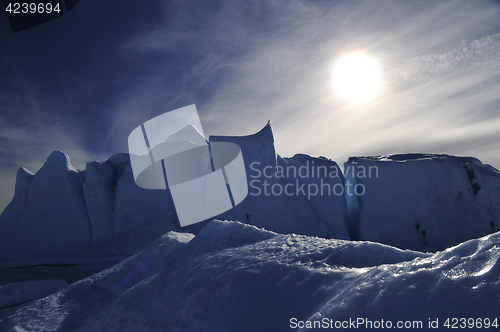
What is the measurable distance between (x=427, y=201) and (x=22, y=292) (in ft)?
35.7

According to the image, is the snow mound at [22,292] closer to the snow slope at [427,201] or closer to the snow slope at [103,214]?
the snow slope at [103,214]

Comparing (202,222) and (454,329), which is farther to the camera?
(202,222)

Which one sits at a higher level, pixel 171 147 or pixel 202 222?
pixel 171 147

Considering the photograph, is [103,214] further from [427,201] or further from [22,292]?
[427,201]

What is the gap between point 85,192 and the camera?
982 cm

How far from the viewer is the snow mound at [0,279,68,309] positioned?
4050 mm

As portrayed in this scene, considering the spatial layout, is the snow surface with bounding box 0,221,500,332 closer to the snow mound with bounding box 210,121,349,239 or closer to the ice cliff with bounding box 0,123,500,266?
the snow mound with bounding box 210,121,349,239

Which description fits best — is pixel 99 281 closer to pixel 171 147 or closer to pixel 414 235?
pixel 171 147

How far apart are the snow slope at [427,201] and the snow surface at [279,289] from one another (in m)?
7.62

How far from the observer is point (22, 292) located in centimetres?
431

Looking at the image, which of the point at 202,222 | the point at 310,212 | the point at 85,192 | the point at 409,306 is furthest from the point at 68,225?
the point at 409,306

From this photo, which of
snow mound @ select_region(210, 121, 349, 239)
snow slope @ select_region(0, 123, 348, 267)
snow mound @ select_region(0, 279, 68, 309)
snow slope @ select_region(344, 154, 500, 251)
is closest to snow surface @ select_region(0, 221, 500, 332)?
snow mound @ select_region(0, 279, 68, 309)

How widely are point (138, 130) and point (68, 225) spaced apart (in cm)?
416

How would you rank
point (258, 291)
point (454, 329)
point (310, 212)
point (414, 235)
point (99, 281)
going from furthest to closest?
point (310, 212)
point (414, 235)
point (99, 281)
point (258, 291)
point (454, 329)
